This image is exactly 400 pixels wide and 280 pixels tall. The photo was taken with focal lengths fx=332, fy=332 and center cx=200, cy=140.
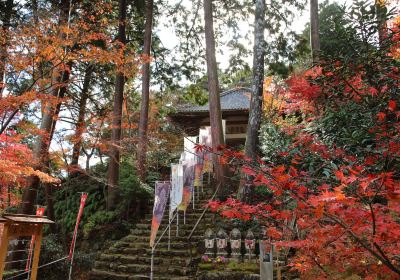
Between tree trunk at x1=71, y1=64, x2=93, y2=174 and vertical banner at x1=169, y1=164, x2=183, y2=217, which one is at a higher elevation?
tree trunk at x1=71, y1=64, x2=93, y2=174

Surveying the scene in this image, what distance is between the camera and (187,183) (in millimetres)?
8617

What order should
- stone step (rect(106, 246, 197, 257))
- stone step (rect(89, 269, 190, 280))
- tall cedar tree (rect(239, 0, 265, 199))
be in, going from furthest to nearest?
tall cedar tree (rect(239, 0, 265, 199)) → stone step (rect(106, 246, 197, 257)) → stone step (rect(89, 269, 190, 280))

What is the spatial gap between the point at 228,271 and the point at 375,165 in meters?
3.88

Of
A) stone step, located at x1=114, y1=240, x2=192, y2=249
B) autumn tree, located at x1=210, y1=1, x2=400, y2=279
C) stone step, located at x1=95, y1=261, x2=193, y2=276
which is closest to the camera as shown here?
autumn tree, located at x1=210, y1=1, x2=400, y2=279

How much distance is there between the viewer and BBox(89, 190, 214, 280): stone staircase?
7.27 metres

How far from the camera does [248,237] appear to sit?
282 inches

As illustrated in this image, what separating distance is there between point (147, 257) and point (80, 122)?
298 inches

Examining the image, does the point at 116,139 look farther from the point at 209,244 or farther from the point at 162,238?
the point at 209,244

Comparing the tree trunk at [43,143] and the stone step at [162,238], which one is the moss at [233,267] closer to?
the stone step at [162,238]

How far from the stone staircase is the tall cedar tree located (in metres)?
2.38

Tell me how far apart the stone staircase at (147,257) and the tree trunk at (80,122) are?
15.7ft

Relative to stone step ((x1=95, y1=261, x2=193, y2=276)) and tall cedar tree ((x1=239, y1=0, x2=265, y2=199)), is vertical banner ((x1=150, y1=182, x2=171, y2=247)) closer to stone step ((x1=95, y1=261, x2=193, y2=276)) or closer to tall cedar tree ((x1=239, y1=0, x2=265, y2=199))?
stone step ((x1=95, y1=261, x2=193, y2=276))

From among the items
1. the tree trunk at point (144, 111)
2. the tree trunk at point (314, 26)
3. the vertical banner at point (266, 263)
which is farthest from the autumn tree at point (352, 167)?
the tree trunk at point (144, 111)

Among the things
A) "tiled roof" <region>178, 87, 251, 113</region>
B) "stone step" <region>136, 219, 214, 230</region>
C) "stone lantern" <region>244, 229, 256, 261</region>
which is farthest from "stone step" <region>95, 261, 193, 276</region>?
"tiled roof" <region>178, 87, 251, 113</region>
